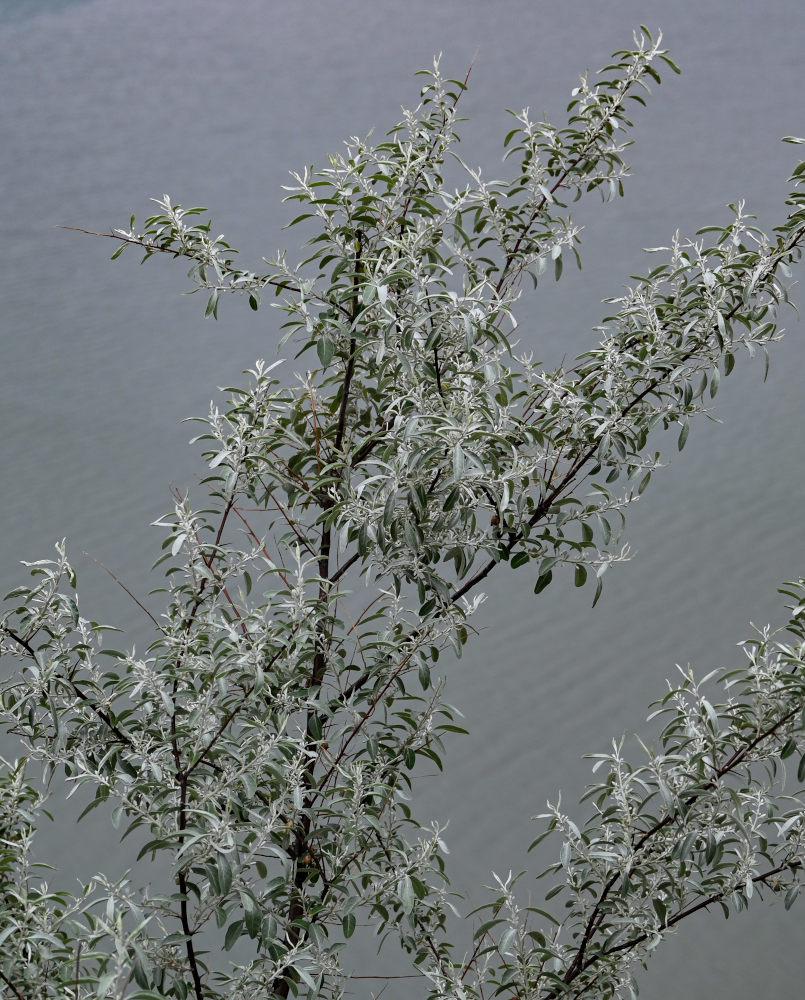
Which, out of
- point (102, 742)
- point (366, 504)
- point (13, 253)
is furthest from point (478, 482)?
point (13, 253)

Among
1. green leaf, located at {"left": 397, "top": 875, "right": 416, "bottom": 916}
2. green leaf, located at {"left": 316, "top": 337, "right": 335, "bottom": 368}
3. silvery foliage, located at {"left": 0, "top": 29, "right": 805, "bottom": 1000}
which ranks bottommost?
green leaf, located at {"left": 397, "top": 875, "right": 416, "bottom": 916}

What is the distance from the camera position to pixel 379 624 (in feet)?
15.6


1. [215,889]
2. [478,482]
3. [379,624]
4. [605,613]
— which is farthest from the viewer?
[379,624]

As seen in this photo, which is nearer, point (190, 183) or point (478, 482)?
point (478, 482)

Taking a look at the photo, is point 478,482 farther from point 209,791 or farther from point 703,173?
point 703,173

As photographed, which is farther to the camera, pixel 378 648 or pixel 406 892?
pixel 378 648

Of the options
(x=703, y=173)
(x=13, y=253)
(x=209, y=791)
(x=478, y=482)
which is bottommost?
(x=209, y=791)

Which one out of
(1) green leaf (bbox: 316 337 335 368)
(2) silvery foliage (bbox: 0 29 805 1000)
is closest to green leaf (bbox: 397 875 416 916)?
(2) silvery foliage (bbox: 0 29 805 1000)

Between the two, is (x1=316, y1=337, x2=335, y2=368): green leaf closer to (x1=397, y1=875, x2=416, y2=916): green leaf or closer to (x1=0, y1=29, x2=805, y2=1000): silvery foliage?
(x1=0, y1=29, x2=805, y2=1000): silvery foliage

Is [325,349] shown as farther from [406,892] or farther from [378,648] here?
[406,892]

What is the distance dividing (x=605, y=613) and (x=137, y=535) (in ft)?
5.92

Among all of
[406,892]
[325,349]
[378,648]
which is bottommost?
[406,892]

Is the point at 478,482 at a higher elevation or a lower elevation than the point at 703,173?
lower

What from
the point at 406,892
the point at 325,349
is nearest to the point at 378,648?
the point at 406,892
